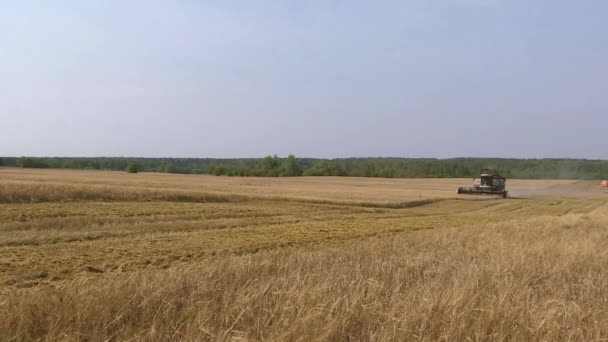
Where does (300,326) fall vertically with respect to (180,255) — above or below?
above

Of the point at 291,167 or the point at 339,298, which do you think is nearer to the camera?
the point at 339,298

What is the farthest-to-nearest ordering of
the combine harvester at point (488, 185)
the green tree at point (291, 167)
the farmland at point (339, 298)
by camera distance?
the green tree at point (291, 167) → the combine harvester at point (488, 185) → the farmland at point (339, 298)

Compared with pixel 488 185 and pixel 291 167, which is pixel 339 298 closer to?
pixel 488 185

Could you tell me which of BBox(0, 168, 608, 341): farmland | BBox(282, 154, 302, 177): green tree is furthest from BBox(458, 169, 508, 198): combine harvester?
BBox(282, 154, 302, 177): green tree

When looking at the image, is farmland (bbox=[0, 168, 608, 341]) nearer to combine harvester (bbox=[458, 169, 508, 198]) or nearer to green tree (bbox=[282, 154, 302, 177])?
combine harvester (bbox=[458, 169, 508, 198])

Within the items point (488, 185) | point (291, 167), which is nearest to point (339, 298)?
A: point (488, 185)

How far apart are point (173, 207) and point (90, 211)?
17.7 ft

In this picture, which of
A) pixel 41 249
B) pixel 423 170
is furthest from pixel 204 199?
pixel 423 170

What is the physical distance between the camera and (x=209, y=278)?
18.4 ft

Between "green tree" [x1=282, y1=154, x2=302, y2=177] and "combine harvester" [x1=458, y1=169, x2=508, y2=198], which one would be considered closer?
"combine harvester" [x1=458, y1=169, x2=508, y2=198]

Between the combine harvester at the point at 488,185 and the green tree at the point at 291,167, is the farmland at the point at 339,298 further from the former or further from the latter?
the green tree at the point at 291,167

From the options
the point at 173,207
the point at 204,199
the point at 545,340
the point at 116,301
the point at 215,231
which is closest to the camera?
the point at 545,340

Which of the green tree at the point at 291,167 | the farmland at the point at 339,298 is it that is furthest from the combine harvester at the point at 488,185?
the green tree at the point at 291,167

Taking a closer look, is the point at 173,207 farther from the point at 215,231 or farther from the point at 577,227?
the point at 577,227
